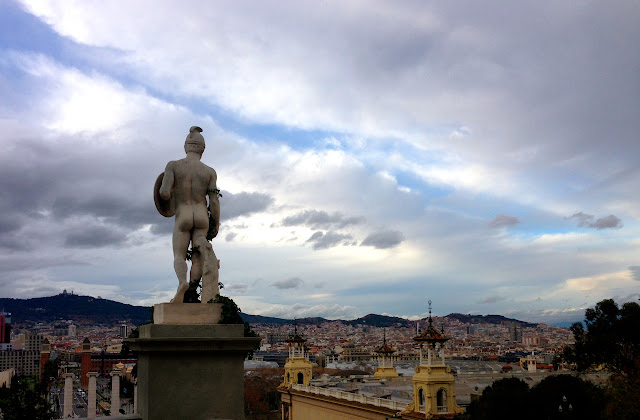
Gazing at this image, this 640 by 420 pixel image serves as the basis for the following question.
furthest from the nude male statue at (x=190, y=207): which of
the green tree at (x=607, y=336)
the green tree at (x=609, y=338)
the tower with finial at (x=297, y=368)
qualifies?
the tower with finial at (x=297, y=368)

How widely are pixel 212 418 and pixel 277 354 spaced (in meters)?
135

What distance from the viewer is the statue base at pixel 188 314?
4770 millimetres

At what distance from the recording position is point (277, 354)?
135500mm

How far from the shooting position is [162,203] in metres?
5.22

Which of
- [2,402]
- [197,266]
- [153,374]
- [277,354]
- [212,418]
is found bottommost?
[277,354]

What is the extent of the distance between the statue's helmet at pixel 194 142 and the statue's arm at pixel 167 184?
318 mm

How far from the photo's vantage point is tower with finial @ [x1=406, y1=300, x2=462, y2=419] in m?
19.4

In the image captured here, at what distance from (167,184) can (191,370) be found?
1.58 m

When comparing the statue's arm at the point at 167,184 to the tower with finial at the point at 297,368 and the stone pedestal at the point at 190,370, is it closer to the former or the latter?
the stone pedestal at the point at 190,370

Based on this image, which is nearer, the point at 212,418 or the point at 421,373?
the point at 212,418

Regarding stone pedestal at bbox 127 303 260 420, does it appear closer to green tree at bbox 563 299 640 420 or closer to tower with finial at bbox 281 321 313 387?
green tree at bbox 563 299 640 420

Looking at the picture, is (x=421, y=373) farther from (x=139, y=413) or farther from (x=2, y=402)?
(x=139, y=413)

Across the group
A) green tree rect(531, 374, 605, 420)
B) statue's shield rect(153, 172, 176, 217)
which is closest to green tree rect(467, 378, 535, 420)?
green tree rect(531, 374, 605, 420)

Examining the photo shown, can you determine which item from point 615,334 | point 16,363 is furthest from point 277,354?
point 615,334
